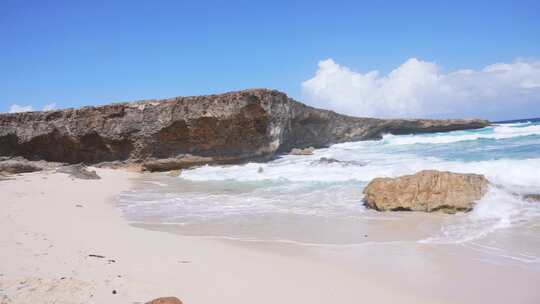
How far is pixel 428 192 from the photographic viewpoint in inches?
287

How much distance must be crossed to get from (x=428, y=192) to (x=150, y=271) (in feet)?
16.6

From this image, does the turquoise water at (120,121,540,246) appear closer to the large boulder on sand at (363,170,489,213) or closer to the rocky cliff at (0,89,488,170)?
the large boulder on sand at (363,170,489,213)

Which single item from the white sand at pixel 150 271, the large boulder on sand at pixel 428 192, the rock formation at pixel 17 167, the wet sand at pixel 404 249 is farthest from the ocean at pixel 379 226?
the rock formation at pixel 17 167

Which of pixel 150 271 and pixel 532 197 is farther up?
pixel 532 197

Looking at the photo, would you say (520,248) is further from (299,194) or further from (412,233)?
(299,194)

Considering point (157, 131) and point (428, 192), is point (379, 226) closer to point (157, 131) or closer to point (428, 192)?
point (428, 192)

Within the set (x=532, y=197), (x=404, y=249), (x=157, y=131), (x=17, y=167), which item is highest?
(x=157, y=131)

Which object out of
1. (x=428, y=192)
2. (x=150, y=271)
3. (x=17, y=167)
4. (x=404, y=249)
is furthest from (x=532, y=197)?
(x=17, y=167)

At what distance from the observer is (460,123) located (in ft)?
140

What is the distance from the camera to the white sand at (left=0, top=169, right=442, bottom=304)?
10.9ft

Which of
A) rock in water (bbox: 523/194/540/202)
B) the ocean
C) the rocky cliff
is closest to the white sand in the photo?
the ocean

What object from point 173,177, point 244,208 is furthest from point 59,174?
point 244,208

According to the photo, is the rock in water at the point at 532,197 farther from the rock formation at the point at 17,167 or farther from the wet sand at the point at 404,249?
the rock formation at the point at 17,167

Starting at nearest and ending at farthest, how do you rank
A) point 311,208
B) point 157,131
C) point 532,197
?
point 532,197
point 311,208
point 157,131
